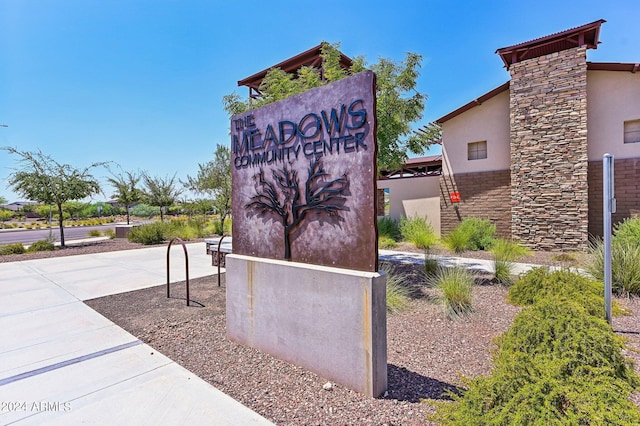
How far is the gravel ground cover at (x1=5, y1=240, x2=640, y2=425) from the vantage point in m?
2.67

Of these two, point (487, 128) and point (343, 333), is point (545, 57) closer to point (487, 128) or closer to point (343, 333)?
point (487, 128)

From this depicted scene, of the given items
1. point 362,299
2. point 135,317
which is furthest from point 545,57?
point 135,317

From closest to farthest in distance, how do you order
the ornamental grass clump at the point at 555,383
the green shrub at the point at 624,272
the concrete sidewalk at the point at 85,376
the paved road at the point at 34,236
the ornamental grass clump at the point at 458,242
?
the ornamental grass clump at the point at 555,383
the concrete sidewalk at the point at 85,376
the green shrub at the point at 624,272
the ornamental grass clump at the point at 458,242
the paved road at the point at 34,236

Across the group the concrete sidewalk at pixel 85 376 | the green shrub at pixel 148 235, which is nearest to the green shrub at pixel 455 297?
the concrete sidewalk at pixel 85 376

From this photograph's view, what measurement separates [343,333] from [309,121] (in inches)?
85.0

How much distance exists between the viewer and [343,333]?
299 centimetres

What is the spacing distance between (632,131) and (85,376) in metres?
15.3

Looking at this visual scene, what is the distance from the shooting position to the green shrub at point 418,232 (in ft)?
39.7

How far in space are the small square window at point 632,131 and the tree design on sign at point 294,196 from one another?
499 inches

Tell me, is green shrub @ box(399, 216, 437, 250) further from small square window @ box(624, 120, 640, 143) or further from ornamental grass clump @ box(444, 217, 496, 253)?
small square window @ box(624, 120, 640, 143)

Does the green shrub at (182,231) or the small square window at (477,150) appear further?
the green shrub at (182,231)

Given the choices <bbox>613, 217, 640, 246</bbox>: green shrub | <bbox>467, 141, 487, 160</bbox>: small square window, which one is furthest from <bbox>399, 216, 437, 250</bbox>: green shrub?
<bbox>613, 217, 640, 246</bbox>: green shrub

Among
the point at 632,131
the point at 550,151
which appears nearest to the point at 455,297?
the point at 550,151

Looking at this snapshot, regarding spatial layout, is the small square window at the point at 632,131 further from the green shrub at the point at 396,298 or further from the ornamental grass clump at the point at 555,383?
the ornamental grass clump at the point at 555,383
